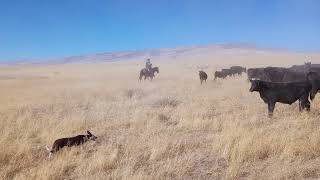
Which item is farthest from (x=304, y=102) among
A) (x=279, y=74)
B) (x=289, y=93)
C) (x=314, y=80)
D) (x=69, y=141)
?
(x=69, y=141)

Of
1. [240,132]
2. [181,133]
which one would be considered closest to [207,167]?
[240,132]

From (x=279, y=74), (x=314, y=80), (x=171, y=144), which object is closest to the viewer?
(x=171, y=144)

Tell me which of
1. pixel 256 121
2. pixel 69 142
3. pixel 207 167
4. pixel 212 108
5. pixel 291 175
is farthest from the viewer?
pixel 212 108

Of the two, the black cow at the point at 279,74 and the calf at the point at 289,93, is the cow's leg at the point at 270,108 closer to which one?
the calf at the point at 289,93

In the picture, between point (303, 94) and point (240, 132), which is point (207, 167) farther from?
point (303, 94)

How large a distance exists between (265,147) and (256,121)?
10.6ft

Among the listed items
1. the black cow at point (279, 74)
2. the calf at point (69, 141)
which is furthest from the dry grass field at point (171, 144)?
the black cow at point (279, 74)

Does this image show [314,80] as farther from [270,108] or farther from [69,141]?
[69,141]

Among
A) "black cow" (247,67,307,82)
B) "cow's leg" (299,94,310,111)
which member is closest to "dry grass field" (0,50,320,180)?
"cow's leg" (299,94,310,111)

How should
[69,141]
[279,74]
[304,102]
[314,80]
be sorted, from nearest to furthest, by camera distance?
1. [69,141]
2. [304,102]
3. [314,80]
4. [279,74]

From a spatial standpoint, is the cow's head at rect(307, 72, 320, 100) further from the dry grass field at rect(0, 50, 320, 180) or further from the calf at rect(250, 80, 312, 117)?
the calf at rect(250, 80, 312, 117)

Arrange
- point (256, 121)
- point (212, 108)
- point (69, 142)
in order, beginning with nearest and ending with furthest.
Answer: point (69, 142), point (256, 121), point (212, 108)

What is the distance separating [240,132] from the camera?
9.49m

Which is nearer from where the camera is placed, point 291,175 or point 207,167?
point 291,175
